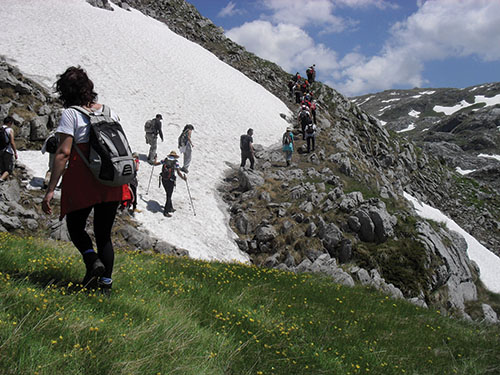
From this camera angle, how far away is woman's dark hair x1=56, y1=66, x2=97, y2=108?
4433mm

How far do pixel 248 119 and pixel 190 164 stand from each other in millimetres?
9720

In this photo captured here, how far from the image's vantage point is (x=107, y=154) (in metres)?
4.20

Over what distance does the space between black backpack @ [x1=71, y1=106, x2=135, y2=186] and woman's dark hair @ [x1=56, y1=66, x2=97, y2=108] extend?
18cm

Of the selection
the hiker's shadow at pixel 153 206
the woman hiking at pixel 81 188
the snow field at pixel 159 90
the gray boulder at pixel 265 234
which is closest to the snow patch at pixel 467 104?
the snow field at pixel 159 90

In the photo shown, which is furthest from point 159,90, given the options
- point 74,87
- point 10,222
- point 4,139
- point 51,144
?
point 74,87

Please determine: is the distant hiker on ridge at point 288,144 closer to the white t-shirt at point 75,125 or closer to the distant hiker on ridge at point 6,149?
the distant hiker on ridge at point 6,149

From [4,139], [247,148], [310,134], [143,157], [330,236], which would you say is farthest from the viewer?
[310,134]

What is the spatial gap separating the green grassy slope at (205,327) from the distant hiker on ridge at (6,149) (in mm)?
7721

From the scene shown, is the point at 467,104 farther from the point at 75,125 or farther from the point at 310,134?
the point at 75,125

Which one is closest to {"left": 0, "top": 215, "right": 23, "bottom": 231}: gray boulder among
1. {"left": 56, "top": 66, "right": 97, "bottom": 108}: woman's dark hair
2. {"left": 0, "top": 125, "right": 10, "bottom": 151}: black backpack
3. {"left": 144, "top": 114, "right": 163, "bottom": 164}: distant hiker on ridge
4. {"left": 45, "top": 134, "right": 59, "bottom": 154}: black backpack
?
{"left": 0, "top": 125, "right": 10, "bottom": 151}: black backpack

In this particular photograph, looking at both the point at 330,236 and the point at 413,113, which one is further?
the point at 413,113

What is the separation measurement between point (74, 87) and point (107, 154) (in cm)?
106

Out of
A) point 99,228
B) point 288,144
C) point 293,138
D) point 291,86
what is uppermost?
point 291,86

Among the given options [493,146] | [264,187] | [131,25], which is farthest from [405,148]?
[493,146]
